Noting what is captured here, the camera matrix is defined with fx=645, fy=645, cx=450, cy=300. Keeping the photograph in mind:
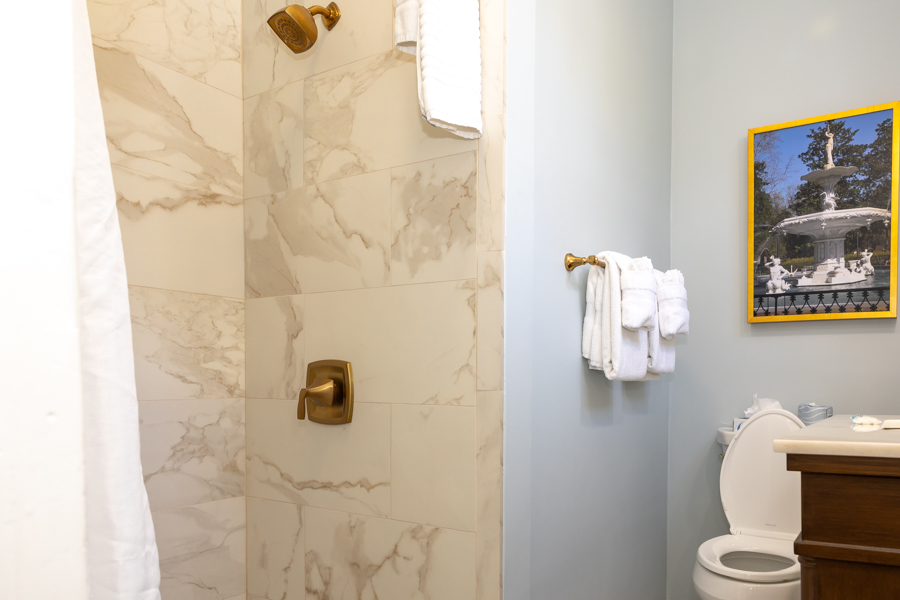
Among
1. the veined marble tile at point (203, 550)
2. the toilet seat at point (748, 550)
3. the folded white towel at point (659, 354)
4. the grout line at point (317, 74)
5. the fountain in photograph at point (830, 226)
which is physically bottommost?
the toilet seat at point (748, 550)

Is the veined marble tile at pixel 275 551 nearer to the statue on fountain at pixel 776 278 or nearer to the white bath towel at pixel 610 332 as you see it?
the white bath towel at pixel 610 332

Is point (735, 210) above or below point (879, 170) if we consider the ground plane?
below

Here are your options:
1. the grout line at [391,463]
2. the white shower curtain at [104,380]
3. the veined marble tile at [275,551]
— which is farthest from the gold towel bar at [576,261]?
the white shower curtain at [104,380]

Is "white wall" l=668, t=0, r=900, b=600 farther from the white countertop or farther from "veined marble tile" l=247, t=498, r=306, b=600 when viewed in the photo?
"veined marble tile" l=247, t=498, r=306, b=600

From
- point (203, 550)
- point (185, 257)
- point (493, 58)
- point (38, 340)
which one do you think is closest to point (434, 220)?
point (493, 58)

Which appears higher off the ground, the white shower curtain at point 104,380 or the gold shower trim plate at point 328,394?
the white shower curtain at point 104,380

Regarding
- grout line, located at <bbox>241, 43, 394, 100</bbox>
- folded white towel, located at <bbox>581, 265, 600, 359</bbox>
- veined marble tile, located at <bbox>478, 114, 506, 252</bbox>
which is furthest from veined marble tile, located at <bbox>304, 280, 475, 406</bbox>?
grout line, located at <bbox>241, 43, 394, 100</bbox>

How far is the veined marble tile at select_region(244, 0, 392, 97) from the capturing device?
1.67 metres

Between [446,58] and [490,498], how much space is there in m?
0.95

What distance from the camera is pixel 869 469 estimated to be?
1.19m

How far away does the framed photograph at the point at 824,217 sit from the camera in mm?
2273

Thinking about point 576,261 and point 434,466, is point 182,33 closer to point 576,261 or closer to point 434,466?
point 576,261

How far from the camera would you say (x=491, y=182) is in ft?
4.79

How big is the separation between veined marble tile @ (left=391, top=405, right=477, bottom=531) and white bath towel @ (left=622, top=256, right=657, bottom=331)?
0.59m
